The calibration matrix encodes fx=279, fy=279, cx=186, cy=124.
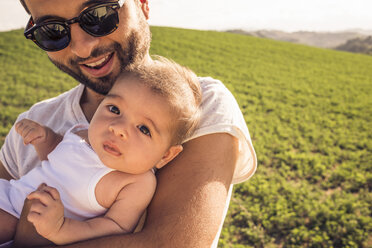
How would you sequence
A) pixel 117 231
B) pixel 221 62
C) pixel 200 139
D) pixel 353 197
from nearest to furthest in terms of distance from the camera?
pixel 117 231 → pixel 200 139 → pixel 353 197 → pixel 221 62

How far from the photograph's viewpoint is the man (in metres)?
1.43

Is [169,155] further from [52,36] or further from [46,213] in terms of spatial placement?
[52,36]

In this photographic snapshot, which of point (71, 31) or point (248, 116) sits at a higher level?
point (71, 31)

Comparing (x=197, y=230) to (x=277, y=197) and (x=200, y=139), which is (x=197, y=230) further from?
(x=277, y=197)

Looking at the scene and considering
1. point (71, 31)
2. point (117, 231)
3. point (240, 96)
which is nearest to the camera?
point (117, 231)

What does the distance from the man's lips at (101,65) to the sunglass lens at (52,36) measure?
0.23 m

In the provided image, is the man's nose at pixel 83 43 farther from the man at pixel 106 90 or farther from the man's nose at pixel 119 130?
the man's nose at pixel 119 130

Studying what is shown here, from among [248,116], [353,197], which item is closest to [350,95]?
[248,116]

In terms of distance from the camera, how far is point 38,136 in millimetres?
2062

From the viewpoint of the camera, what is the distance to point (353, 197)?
527cm

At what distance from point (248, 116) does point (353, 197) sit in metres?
4.60

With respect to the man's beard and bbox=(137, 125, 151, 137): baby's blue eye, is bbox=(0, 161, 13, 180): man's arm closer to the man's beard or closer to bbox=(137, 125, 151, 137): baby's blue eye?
the man's beard

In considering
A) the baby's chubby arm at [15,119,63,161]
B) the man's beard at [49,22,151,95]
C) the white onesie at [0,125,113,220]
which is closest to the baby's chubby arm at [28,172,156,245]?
the white onesie at [0,125,113,220]

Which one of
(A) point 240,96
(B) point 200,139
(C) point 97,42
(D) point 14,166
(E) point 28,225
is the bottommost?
(A) point 240,96
